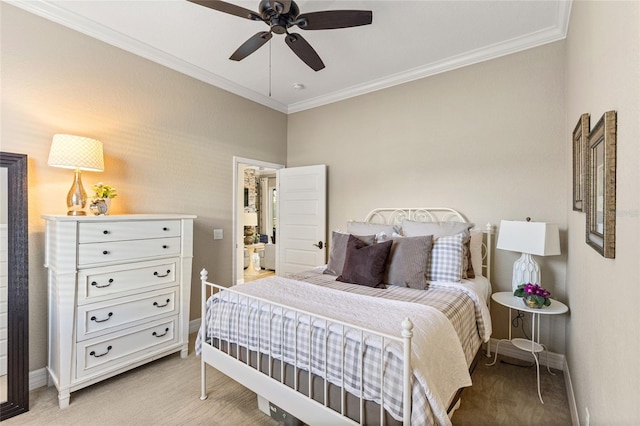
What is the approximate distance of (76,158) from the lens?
2.27 metres

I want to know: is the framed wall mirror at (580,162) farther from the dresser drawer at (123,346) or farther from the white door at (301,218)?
the dresser drawer at (123,346)

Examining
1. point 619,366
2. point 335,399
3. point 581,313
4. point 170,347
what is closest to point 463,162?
point 581,313

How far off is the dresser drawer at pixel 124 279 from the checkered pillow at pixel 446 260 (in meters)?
2.28

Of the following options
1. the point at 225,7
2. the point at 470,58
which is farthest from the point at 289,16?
the point at 470,58

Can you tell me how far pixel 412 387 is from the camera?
1.31 m

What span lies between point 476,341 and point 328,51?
2.86m

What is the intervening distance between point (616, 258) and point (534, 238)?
136 centimetres

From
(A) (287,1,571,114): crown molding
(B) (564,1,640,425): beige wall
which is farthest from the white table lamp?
(B) (564,1,640,425): beige wall

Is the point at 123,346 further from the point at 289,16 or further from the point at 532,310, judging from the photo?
the point at 532,310

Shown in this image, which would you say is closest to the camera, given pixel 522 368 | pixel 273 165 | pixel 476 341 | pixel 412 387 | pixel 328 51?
pixel 412 387

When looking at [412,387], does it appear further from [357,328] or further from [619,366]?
[619,366]

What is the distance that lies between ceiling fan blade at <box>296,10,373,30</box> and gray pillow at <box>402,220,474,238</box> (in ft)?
5.90

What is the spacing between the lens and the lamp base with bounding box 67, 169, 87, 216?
2344 millimetres

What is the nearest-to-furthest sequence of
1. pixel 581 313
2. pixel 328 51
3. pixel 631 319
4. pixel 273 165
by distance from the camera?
pixel 631 319 < pixel 581 313 < pixel 328 51 < pixel 273 165
